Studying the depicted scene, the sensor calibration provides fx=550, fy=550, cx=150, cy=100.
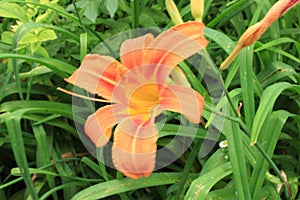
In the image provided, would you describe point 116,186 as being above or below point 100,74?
below

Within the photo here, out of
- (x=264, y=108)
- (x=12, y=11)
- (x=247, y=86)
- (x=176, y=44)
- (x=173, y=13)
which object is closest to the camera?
(x=176, y=44)

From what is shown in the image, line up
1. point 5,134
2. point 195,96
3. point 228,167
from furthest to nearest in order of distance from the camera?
point 5,134, point 228,167, point 195,96

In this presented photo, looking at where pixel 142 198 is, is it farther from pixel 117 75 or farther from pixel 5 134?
pixel 117 75

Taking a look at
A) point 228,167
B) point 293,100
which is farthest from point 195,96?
point 293,100

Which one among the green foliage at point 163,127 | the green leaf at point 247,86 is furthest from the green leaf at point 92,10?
the green leaf at point 247,86

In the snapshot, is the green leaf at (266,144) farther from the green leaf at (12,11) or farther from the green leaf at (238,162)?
the green leaf at (12,11)

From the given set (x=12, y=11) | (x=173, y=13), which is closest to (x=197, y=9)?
(x=173, y=13)

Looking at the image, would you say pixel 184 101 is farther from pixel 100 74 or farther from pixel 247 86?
pixel 247 86
